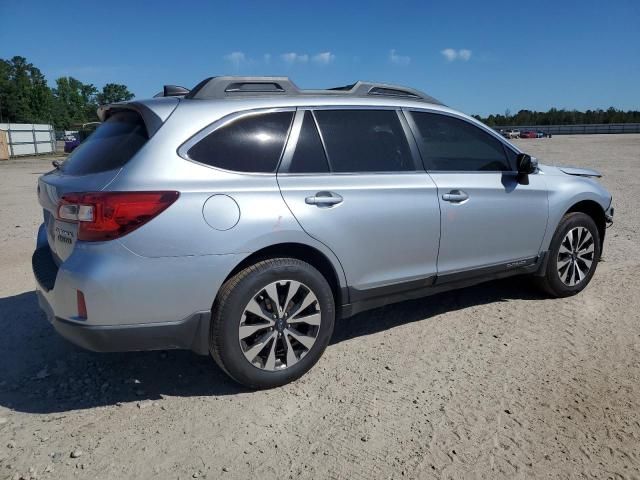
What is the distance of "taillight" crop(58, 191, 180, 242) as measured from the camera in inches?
111

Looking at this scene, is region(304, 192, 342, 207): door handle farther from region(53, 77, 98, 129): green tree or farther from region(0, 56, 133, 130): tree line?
region(53, 77, 98, 129): green tree

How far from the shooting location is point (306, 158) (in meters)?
3.48

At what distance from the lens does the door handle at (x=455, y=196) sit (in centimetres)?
397

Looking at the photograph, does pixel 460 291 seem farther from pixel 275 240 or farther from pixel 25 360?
pixel 25 360

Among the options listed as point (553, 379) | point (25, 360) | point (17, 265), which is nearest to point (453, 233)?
point (553, 379)

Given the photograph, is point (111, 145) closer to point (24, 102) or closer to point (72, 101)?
point (24, 102)

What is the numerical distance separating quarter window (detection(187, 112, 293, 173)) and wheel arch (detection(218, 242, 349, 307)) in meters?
0.49

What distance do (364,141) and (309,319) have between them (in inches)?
51.8

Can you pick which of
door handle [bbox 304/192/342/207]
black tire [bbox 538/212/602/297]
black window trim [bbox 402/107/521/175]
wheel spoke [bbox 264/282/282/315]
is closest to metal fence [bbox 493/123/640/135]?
black tire [bbox 538/212/602/297]

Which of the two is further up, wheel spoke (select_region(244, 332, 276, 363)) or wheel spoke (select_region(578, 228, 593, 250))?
wheel spoke (select_region(578, 228, 593, 250))

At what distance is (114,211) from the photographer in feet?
9.27

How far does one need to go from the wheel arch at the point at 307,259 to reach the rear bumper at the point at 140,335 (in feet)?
1.11

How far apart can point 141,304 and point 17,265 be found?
4.26 m

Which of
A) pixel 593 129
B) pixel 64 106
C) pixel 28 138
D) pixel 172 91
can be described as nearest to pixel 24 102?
pixel 64 106
